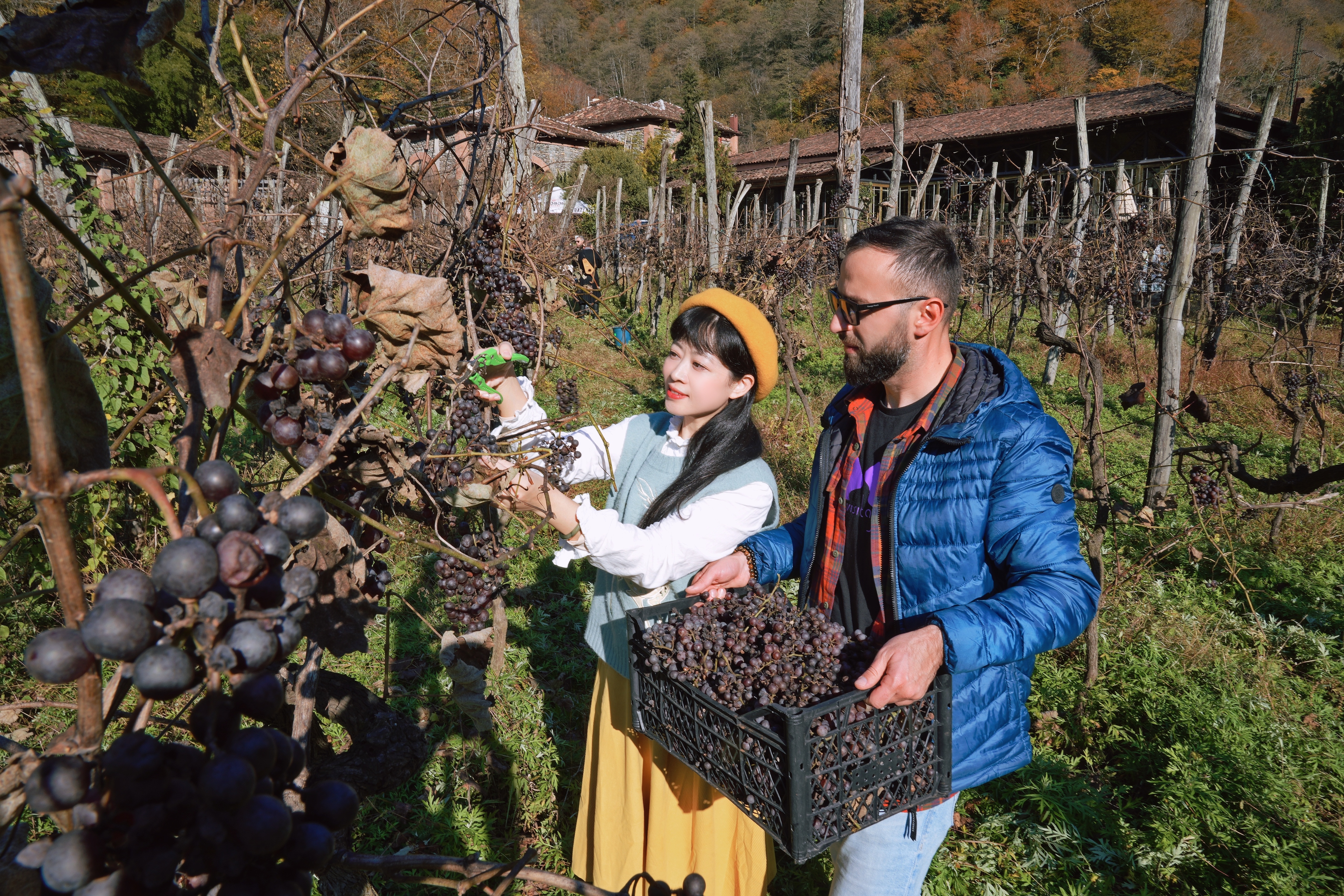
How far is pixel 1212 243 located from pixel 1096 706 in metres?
11.7

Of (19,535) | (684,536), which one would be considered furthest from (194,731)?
(684,536)

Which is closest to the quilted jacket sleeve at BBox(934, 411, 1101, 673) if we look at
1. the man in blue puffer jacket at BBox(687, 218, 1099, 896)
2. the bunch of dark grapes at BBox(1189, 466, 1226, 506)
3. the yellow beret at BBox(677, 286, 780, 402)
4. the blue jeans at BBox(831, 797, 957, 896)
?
the man in blue puffer jacket at BBox(687, 218, 1099, 896)

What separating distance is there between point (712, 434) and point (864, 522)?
0.53m

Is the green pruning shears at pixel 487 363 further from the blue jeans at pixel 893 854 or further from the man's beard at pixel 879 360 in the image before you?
the blue jeans at pixel 893 854

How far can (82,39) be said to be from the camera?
2.00ft

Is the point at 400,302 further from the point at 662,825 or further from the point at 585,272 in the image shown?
the point at 585,272

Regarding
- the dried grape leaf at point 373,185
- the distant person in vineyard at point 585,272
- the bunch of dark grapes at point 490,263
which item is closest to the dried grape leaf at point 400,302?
the dried grape leaf at point 373,185

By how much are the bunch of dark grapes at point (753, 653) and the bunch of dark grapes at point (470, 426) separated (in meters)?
0.58

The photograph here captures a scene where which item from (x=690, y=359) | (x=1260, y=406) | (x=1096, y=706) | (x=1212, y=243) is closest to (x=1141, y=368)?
(x=1260, y=406)

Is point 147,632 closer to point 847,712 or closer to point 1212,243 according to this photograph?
point 847,712

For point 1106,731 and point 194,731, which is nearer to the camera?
point 194,731

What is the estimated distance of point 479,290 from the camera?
6.42 feet

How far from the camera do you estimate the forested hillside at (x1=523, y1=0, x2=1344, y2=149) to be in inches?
1526

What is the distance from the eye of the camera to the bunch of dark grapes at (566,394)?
2.50 metres
